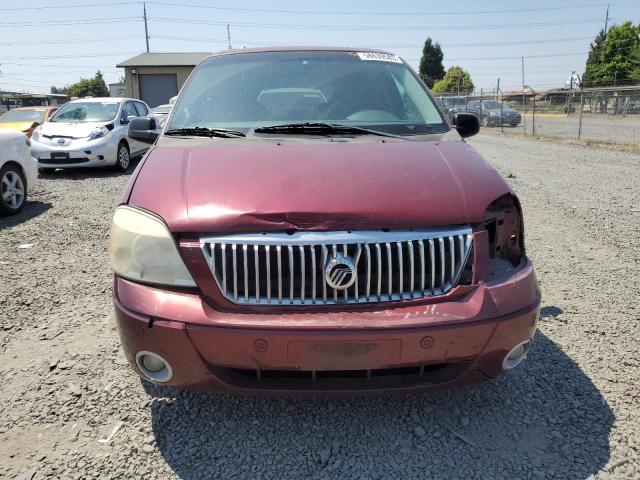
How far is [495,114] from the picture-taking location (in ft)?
86.2

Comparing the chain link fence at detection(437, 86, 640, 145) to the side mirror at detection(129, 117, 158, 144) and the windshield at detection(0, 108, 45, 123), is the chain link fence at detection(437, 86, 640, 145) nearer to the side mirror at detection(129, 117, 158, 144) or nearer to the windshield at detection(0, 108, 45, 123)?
the windshield at detection(0, 108, 45, 123)

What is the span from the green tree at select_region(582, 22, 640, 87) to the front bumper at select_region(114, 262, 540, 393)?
68.3 m

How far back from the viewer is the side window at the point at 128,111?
11.8 m

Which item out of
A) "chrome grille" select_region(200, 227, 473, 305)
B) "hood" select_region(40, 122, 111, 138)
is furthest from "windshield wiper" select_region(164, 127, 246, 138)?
"hood" select_region(40, 122, 111, 138)

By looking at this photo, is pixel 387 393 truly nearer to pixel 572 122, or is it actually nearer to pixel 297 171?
pixel 297 171

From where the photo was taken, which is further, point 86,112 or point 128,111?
point 128,111

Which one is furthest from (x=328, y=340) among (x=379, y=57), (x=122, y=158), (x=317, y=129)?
(x=122, y=158)

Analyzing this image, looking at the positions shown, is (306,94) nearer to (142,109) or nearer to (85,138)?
(85,138)

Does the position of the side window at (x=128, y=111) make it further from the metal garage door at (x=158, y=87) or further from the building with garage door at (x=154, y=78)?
the metal garage door at (x=158, y=87)

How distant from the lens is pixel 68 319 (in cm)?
370

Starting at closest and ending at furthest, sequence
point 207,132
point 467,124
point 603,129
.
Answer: point 207,132, point 467,124, point 603,129

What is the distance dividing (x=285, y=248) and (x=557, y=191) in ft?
24.1

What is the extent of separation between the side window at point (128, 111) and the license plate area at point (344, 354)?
11097mm

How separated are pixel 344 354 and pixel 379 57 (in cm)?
263
